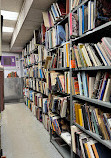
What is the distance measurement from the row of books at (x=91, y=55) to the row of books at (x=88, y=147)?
770mm

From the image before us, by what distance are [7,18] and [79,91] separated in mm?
3097

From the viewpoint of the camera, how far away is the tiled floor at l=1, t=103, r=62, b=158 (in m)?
2.08

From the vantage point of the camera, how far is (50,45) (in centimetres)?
234

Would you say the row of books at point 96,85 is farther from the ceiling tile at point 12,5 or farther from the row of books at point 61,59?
the ceiling tile at point 12,5

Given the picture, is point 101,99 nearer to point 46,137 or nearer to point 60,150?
point 60,150

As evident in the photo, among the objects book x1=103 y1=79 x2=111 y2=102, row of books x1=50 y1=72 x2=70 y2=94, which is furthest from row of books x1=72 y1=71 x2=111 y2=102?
row of books x1=50 y1=72 x2=70 y2=94

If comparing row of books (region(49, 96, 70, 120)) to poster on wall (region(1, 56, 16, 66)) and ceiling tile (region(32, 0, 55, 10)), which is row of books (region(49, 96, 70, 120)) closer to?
ceiling tile (region(32, 0, 55, 10))

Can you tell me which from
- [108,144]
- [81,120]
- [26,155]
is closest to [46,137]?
[26,155]

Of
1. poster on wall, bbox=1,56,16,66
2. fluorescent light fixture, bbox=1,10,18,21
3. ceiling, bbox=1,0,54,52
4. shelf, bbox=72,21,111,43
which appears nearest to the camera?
shelf, bbox=72,21,111,43

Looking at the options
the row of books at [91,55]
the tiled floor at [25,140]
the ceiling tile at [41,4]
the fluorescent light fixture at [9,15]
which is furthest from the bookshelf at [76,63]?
the fluorescent light fixture at [9,15]

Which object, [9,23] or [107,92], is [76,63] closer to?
[107,92]

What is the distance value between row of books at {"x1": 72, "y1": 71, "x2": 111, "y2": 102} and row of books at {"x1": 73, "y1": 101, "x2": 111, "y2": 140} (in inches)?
5.4

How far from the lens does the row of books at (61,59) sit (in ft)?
5.85

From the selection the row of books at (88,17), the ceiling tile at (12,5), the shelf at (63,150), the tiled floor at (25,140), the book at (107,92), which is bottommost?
the tiled floor at (25,140)
